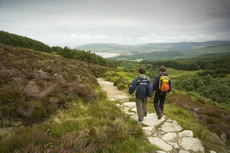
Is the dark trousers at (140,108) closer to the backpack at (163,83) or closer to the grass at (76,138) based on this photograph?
the backpack at (163,83)

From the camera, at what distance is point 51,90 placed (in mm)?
6199

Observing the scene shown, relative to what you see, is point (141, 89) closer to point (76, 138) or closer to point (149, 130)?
point (149, 130)

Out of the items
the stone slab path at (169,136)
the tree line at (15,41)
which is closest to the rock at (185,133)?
the stone slab path at (169,136)

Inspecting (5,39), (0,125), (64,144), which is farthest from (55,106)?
(5,39)

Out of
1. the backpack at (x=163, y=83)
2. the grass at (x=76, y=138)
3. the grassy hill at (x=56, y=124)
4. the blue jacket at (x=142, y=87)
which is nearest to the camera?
the grass at (x=76, y=138)

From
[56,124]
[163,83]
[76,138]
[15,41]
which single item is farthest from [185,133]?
[15,41]

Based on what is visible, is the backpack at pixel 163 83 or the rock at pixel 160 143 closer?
the rock at pixel 160 143

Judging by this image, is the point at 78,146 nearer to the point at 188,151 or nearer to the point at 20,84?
the point at 188,151

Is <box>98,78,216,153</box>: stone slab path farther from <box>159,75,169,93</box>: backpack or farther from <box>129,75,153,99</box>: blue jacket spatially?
<box>159,75,169,93</box>: backpack

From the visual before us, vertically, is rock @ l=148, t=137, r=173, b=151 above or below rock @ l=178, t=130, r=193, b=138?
above

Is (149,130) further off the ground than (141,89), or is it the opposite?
(141,89)

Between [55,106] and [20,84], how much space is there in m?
2.02

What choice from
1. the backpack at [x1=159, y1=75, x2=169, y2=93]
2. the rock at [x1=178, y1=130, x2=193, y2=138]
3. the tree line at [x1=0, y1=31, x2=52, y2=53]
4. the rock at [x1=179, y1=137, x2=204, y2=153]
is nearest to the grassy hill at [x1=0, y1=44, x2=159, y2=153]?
the rock at [x1=179, y1=137, x2=204, y2=153]

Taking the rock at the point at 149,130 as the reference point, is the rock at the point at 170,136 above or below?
below
